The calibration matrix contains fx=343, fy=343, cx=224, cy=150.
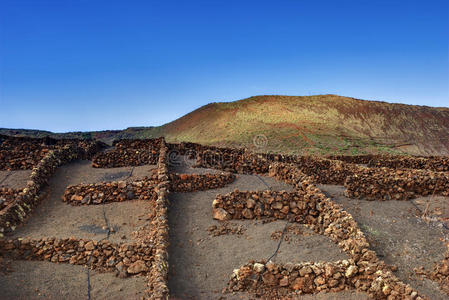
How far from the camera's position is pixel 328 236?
1048 centimetres

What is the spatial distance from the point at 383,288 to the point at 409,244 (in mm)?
2697

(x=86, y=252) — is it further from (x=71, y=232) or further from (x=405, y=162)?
(x=405, y=162)

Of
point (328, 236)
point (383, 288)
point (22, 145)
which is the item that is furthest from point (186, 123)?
point (383, 288)

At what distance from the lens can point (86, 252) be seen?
30.1 ft

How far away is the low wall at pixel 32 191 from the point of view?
1047cm

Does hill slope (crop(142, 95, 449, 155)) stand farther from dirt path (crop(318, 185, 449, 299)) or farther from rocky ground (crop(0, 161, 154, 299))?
rocky ground (crop(0, 161, 154, 299))

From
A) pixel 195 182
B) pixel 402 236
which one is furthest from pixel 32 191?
pixel 402 236

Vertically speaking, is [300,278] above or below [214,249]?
below

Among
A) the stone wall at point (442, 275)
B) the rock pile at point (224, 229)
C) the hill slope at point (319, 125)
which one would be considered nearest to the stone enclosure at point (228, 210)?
the stone wall at point (442, 275)

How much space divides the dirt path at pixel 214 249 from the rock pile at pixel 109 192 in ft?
4.43

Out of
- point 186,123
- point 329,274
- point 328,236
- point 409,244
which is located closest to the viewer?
point 329,274

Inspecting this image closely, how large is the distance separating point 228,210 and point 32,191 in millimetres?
7122

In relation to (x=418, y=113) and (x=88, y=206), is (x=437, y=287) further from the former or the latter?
(x=418, y=113)

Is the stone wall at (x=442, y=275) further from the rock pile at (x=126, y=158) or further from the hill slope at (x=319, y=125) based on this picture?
the hill slope at (x=319, y=125)
